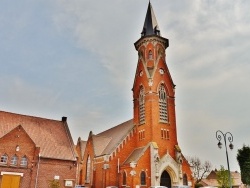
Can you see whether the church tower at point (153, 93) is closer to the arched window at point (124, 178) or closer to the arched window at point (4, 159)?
the arched window at point (124, 178)

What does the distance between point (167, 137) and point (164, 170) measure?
5433 mm

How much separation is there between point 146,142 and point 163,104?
756 cm

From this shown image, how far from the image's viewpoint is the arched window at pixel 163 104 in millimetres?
44713

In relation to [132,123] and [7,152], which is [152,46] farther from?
[7,152]

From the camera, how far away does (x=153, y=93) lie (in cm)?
4450

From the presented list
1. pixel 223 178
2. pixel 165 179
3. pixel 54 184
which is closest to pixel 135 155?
pixel 165 179

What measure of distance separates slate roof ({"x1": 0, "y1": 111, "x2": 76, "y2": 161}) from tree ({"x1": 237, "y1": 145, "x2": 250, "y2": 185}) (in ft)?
88.4

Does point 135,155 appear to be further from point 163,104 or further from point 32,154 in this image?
point 32,154

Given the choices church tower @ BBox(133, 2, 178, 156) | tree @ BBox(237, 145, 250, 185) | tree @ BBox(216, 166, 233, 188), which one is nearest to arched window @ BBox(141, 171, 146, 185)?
church tower @ BBox(133, 2, 178, 156)

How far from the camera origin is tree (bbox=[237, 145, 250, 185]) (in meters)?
42.2

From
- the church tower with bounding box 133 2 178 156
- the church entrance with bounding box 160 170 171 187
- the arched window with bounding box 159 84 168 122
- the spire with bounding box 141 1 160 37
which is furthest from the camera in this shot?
the spire with bounding box 141 1 160 37

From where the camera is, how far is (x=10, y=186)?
32312mm

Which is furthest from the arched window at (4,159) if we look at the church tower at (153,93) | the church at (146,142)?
the church tower at (153,93)

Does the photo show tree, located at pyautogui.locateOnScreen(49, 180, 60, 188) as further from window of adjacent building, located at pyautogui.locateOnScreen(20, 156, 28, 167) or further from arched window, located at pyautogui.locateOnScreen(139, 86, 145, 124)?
arched window, located at pyautogui.locateOnScreen(139, 86, 145, 124)
